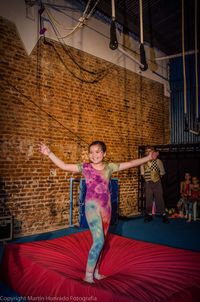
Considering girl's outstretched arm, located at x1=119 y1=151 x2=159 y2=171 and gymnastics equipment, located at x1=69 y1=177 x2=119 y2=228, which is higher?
girl's outstretched arm, located at x1=119 y1=151 x2=159 y2=171

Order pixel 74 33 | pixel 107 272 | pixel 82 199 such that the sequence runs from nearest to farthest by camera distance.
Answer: pixel 107 272, pixel 82 199, pixel 74 33

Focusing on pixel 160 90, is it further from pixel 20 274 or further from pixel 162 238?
pixel 20 274

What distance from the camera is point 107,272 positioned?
8.15ft

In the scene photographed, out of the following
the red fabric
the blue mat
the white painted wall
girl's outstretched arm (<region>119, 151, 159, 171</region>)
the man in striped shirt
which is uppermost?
the white painted wall

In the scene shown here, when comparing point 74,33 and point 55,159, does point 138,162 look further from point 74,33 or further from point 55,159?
point 74,33

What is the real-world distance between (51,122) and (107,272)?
337cm

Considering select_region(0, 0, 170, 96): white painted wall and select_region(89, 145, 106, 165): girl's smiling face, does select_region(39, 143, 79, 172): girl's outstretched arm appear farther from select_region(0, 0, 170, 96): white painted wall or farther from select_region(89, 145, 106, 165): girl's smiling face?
select_region(0, 0, 170, 96): white painted wall

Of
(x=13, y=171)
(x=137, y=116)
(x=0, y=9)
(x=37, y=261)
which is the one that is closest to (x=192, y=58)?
(x=137, y=116)

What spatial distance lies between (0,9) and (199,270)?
5.23 metres

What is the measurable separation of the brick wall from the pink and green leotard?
241cm

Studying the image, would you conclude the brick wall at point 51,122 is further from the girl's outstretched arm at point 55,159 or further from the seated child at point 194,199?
the girl's outstretched arm at point 55,159

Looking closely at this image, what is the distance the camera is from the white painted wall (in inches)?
178

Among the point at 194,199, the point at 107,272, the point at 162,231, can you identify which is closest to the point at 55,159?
the point at 107,272

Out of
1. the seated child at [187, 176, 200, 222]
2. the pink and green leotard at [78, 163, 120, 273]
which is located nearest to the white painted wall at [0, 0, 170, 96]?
the pink and green leotard at [78, 163, 120, 273]
